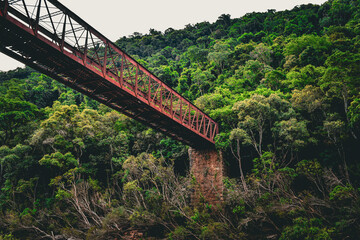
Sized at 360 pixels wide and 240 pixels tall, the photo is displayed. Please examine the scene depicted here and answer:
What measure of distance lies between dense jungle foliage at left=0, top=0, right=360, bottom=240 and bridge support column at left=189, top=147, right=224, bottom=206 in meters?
0.66

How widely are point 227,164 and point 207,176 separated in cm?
195

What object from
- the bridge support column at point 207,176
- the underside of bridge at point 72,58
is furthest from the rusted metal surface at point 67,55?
the bridge support column at point 207,176

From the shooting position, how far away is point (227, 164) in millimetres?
18531

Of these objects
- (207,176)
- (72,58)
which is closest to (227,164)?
(207,176)

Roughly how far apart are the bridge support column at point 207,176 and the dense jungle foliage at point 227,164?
0.66 m

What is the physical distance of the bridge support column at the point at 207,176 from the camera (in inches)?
672

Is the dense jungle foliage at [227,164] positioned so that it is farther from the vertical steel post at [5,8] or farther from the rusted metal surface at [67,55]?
the vertical steel post at [5,8]

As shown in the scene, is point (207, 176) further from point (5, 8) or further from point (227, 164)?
point (5, 8)

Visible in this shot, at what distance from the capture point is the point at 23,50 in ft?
26.8

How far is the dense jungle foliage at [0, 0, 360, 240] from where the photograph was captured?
504 inches

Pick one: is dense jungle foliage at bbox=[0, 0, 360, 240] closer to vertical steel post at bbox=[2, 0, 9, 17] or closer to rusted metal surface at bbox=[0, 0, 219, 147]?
rusted metal surface at bbox=[0, 0, 219, 147]

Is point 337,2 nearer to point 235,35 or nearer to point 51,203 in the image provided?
point 235,35

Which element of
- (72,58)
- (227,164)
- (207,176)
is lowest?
(207,176)

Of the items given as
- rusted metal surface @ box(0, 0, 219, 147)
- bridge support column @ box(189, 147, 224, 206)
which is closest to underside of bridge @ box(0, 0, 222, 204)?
rusted metal surface @ box(0, 0, 219, 147)
